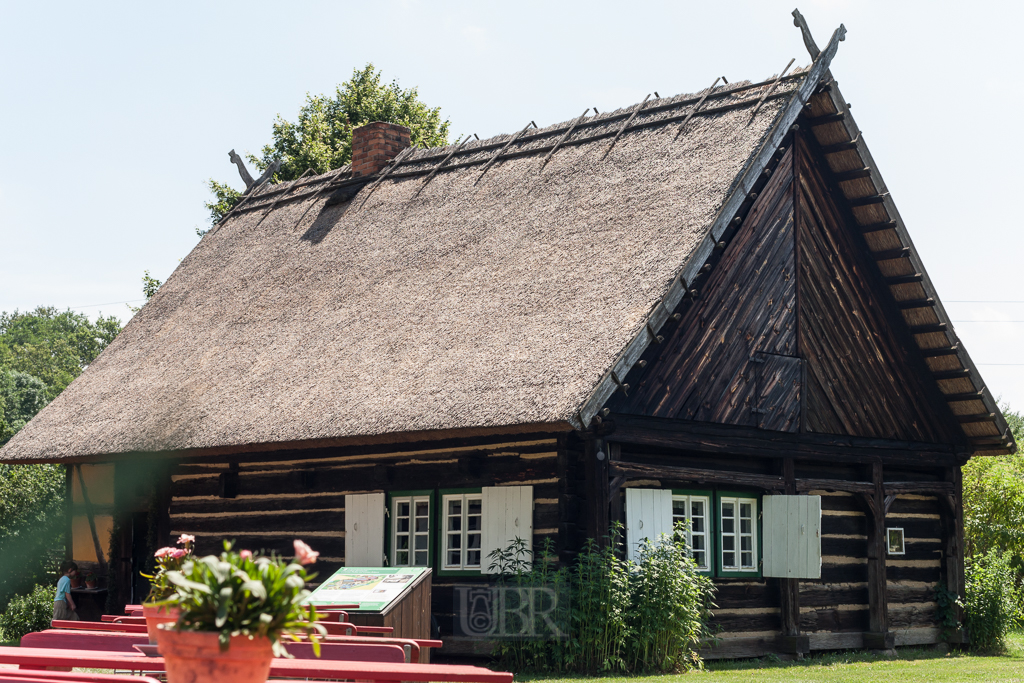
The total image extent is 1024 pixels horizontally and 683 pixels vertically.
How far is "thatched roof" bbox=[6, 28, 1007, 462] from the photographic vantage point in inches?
460

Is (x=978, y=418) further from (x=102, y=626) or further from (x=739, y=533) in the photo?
(x=102, y=626)

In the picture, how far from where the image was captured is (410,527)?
42.5 feet

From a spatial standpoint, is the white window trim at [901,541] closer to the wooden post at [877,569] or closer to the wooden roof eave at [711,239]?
the wooden post at [877,569]

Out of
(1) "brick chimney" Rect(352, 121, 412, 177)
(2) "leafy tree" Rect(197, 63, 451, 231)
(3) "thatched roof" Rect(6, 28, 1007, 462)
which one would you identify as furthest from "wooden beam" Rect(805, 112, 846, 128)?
(2) "leafy tree" Rect(197, 63, 451, 231)

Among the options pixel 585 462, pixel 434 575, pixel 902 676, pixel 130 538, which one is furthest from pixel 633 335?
pixel 130 538

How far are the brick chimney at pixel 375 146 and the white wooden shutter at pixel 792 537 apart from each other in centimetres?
917

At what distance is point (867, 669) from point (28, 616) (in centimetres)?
1216

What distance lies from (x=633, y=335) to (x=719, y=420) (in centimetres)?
242

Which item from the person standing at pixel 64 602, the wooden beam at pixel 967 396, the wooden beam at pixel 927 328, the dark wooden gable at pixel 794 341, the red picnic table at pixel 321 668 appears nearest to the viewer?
the red picnic table at pixel 321 668

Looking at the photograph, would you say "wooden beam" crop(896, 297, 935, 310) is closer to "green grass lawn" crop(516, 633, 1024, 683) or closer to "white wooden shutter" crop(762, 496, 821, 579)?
"white wooden shutter" crop(762, 496, 821, 579)

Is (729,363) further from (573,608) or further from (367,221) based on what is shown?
(367,221)

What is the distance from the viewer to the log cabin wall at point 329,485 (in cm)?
1204

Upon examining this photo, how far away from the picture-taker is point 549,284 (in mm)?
→ 12898

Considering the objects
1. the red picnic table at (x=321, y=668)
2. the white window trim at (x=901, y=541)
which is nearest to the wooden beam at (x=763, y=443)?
the white window trim at (x=901, y=541)
